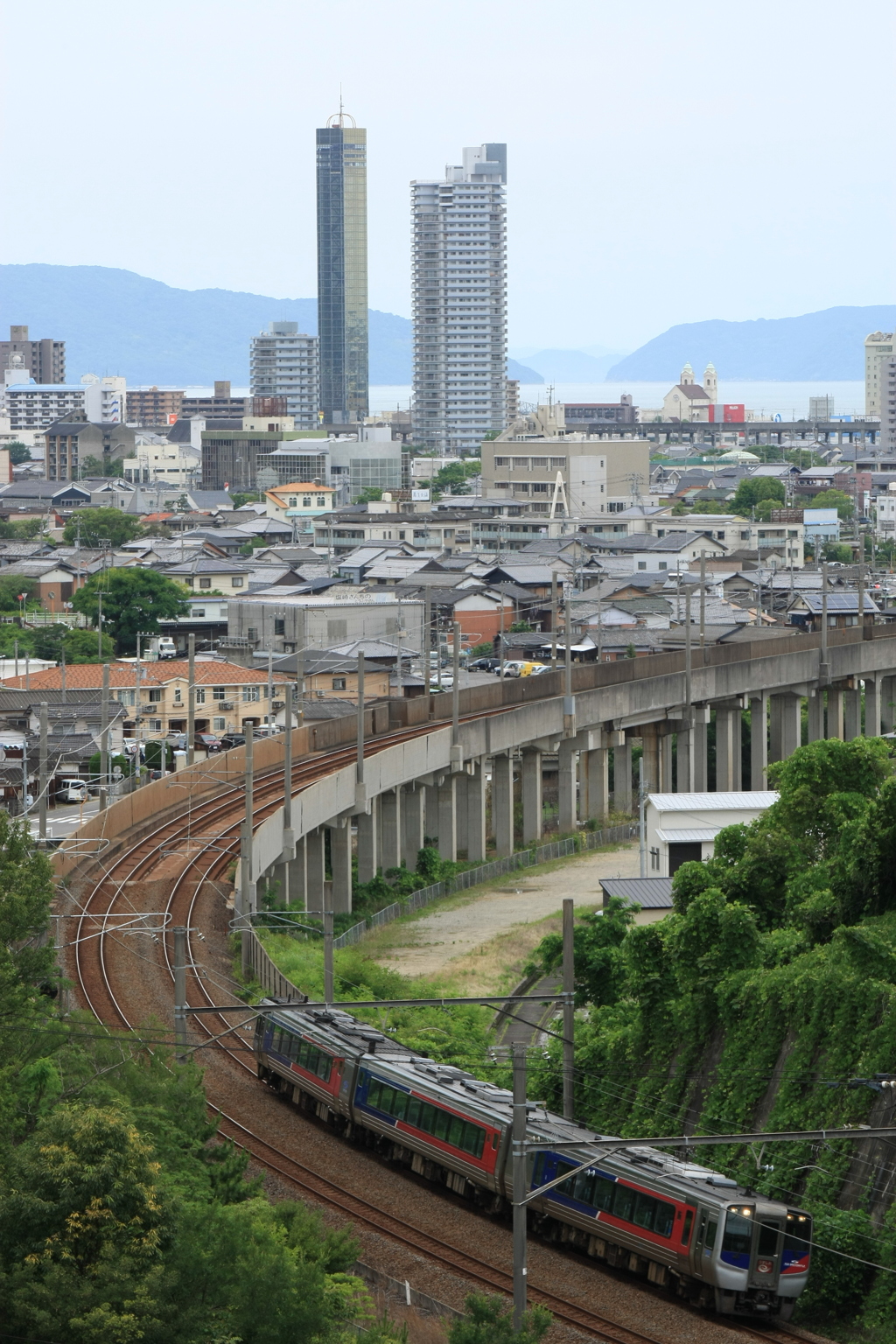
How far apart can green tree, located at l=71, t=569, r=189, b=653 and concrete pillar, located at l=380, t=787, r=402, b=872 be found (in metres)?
33.2

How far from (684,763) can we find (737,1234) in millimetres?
38048

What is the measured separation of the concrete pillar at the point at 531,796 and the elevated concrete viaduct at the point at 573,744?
0.15ft

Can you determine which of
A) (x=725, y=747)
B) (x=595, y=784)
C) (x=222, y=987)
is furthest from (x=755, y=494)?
(x=222, y=987)

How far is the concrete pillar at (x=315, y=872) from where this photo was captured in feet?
132

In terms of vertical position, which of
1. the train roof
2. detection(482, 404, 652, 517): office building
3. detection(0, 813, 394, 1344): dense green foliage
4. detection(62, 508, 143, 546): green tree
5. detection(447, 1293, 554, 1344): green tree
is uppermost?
detection(482, 404, 652, 517): office building

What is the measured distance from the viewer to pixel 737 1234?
58.7 feet

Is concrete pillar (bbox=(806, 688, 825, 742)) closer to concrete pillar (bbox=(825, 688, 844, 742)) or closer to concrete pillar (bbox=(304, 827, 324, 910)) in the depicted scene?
concrete pillar (bbox=(825, 688, 844, 742))

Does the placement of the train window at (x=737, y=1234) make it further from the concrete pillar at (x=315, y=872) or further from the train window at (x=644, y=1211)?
the concrete pillar at (x=315, y=872)

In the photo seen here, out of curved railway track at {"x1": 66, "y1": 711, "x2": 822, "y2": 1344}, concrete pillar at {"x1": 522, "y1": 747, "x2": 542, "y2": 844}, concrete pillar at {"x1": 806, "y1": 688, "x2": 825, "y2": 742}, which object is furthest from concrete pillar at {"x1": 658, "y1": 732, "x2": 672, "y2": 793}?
curved railway track at {"x1": 66, "y1": 711, "x2": 822, "y2": 1344}

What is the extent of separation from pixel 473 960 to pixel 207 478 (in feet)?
495

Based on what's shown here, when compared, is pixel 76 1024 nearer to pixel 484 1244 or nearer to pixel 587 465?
pixel 484 1244

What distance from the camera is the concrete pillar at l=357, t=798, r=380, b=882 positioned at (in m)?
43.3

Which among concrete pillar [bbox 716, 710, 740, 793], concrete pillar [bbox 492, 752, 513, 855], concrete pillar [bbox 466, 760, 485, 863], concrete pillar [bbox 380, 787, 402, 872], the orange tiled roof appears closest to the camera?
concrete pillar [bbox 380, 787, 402, 872]

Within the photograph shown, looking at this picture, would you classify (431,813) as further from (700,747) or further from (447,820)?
(700,747)
